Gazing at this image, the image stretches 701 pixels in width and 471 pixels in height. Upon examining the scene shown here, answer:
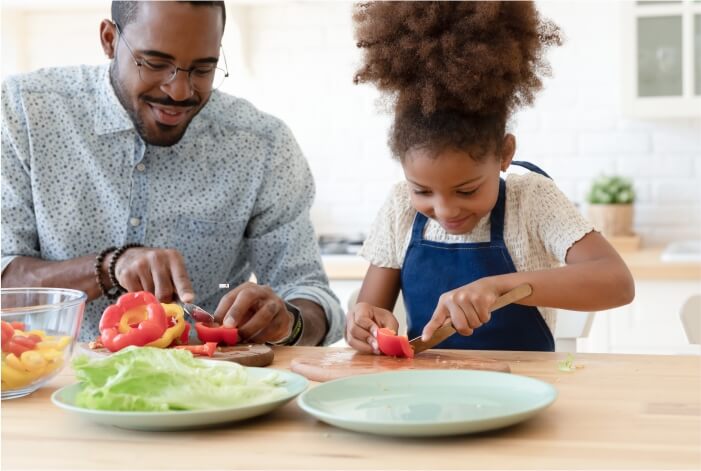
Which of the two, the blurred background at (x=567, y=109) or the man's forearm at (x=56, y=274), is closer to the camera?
the man's forearm at (x=56, y=274)

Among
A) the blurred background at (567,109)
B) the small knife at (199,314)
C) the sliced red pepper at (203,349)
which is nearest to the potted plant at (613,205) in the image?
the blurred background at (567,109)

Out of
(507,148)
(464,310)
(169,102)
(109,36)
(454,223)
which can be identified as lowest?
(464,310)

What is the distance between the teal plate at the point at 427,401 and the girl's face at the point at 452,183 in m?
0.47

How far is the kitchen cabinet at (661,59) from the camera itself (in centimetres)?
337

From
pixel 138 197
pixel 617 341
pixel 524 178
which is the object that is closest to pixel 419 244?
pixel 524 178

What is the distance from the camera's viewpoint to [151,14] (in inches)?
73.6

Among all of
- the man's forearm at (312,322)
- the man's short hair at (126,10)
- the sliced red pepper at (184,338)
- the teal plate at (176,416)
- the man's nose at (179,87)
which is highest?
the man's short hair at (126,10)

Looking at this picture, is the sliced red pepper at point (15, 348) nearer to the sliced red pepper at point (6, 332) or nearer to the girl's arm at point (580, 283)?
the sliced red pepper at point (6, 332)

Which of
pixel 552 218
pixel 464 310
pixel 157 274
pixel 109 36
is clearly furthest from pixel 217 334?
pixel 109 36

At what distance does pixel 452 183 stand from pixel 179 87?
622 mm

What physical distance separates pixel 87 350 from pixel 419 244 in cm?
68

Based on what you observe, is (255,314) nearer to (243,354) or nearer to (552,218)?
(243,354)

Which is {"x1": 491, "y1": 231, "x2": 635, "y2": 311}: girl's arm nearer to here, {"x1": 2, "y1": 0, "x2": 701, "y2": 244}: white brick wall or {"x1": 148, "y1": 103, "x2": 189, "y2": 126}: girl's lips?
{"x1": 148, "y1": 103, "x2": 189, "y2": 126}: girl's lips

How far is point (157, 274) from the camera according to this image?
5.54 ft
